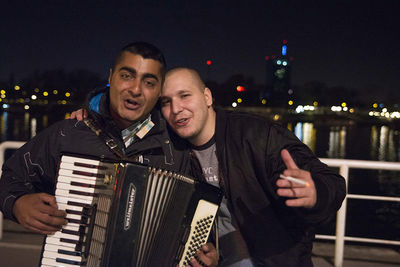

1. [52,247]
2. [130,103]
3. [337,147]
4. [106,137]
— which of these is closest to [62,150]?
[106,137]

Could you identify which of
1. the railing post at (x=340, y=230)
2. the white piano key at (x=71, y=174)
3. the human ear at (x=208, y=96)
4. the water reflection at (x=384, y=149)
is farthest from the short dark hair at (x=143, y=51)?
the water reflection at (x=384, y=149)

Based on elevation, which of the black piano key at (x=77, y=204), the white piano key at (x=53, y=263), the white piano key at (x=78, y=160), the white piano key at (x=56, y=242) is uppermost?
the white piano key at (x=78, y=160)

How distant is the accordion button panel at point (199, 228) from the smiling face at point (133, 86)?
87 cm

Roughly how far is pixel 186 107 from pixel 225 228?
1000mm

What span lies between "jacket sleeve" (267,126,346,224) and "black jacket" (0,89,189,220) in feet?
2.63

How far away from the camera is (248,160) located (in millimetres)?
2719

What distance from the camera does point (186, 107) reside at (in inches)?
110

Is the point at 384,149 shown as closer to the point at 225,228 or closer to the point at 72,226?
the point at 225,228

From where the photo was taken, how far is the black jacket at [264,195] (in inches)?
104

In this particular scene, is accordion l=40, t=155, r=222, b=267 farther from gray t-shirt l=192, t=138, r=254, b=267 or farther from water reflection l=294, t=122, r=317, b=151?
water reflection l=294, t=122, r=317, b=151

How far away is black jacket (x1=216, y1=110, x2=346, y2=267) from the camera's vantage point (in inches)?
A: 104

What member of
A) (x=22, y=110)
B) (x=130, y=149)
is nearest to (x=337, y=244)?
(x=130, y=149)

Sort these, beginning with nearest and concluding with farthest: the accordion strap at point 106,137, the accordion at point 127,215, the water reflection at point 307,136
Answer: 1. the accordion at point 127,215
2. the accordion strap at point 106,137
3. the water reflection at point 307,136

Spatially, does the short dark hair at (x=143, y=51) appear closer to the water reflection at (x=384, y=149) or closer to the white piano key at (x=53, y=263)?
the white piano key at (x=53, y=263)
